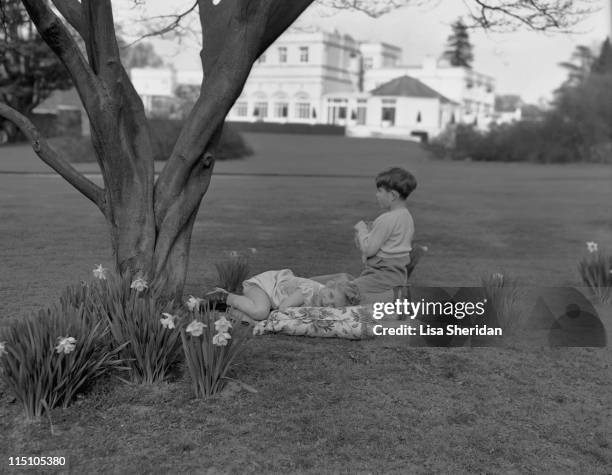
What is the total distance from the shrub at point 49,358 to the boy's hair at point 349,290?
5.45 ft

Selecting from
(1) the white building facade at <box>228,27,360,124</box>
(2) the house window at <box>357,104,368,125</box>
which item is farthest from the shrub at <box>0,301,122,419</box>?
(1) the white building facade at <box>228,27,360,124</box>

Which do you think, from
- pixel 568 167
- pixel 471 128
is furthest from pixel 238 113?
pixel 568 167

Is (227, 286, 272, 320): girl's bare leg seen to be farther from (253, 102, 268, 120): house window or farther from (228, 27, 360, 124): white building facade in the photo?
(253, 102, 268, 120): house window

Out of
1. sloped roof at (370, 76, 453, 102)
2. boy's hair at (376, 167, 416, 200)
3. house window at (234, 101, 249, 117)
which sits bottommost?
boy's hair at (376, 167, 416, 200)

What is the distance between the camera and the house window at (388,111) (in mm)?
65812

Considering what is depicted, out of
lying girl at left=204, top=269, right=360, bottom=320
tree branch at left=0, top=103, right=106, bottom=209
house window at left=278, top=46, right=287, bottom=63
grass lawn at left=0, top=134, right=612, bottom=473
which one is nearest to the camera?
grass lawn at left=0, top=134, right=612, bottom=473

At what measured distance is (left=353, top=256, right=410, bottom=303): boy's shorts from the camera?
4770 mm

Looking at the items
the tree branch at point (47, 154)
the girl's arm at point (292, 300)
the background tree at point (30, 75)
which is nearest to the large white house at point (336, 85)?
the background tree at point (30, 75)

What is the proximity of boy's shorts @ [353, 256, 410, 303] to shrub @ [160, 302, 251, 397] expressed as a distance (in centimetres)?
Result: 136

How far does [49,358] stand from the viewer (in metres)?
3.20

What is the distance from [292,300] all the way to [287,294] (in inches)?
2.2

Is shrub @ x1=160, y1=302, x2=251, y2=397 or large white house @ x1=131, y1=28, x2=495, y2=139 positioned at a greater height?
large white house @ x1=131, y1=28, x2=495, y2=139

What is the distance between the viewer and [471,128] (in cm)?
3403

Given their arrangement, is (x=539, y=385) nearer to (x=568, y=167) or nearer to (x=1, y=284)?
(x=1, y=284)
